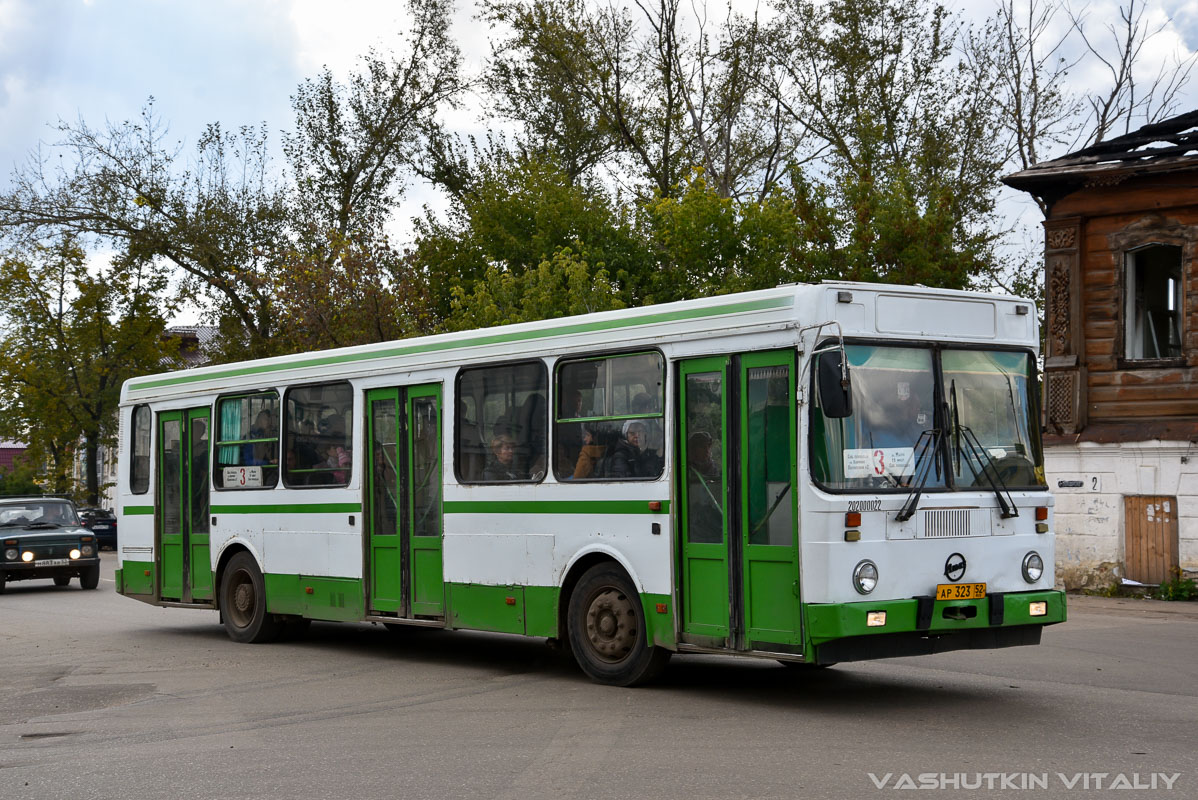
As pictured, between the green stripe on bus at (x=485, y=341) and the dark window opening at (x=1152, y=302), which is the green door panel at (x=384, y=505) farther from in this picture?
the dark window opening at (x=1152, y=302)

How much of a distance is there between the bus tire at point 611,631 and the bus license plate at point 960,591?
2163 millimetres

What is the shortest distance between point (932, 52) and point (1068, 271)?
55.1 ft

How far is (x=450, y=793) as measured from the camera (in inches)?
286

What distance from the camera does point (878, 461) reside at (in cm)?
972

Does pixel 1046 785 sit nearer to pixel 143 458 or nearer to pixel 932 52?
pixel 143 458

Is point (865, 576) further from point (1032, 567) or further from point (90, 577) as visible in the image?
point (90, 577)

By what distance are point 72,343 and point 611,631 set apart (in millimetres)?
42307

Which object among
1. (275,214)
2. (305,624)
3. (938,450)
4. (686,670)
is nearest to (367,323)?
(275,214)

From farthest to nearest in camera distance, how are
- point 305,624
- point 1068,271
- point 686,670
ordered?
point 1068,271 → point 305,624 → point 686,670

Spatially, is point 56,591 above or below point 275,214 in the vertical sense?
below

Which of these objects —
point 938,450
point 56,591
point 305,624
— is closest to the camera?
point 938,450

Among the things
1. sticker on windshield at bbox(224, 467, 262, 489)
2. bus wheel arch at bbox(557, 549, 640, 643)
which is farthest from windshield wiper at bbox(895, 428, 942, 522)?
sticker on windshield at bbox(224, 467, 262, 489)

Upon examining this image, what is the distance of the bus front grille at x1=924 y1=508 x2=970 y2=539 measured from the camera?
9.79 metres

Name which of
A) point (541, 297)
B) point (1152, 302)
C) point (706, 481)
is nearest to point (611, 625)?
point (706, 481)
